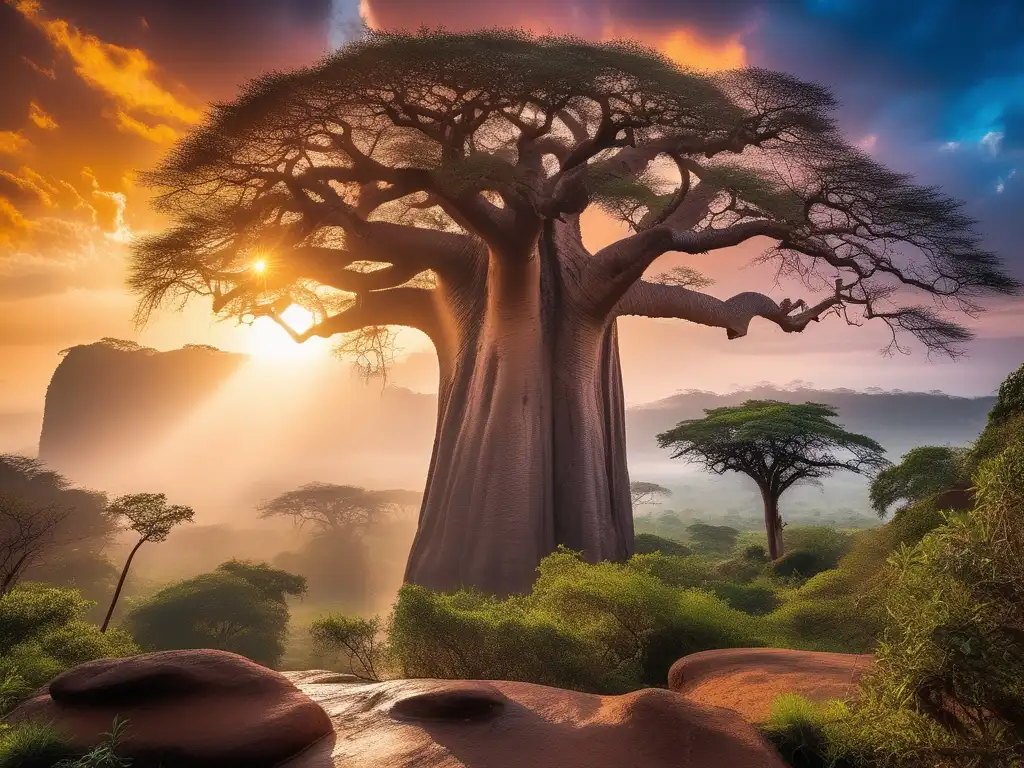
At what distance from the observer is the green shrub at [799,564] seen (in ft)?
45.3

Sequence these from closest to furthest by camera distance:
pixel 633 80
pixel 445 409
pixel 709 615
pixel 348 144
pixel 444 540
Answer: pixel 709 615, pixel 633 80, pixel 348 144, pixel 444 540, pixel 445 409

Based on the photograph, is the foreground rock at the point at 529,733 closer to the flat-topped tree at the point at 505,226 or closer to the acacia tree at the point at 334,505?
the flat-topped tree at the point at 505,226

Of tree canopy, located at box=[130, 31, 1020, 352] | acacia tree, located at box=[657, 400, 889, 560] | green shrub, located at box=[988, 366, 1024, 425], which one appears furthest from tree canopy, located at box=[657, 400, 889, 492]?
green shrub, located at box=[988, 366, 1024, 425]

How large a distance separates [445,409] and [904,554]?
996cm

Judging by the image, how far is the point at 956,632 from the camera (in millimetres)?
2061

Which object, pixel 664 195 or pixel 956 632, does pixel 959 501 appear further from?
pixel 664 195

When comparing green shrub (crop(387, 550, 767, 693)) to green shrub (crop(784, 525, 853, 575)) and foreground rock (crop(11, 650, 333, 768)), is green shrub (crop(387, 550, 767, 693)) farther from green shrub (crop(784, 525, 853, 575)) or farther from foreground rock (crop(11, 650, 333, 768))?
green shrub (crop(784, 525, 853, 575))

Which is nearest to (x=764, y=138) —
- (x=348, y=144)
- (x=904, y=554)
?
(x=348, y=144)

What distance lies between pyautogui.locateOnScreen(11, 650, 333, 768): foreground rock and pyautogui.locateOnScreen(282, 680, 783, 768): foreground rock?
0.15m

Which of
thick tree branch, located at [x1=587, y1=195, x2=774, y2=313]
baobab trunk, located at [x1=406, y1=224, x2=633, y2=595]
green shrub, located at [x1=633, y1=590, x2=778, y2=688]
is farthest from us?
thick tree branch, located at [x1=587, y1=195, x2=774, y2=313]

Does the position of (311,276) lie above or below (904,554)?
above

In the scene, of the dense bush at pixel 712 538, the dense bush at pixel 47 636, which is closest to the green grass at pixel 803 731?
the dense bush at pixel 47 636

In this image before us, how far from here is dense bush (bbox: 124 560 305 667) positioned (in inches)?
610

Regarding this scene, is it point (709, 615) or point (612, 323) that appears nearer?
point (709, 615)
